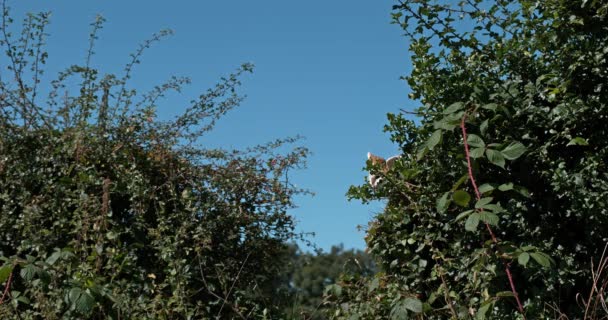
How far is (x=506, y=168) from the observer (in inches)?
150

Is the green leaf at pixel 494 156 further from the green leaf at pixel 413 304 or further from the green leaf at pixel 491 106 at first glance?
the green leaf at pixel 413 304

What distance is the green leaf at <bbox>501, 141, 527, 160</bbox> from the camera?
10.4 ft

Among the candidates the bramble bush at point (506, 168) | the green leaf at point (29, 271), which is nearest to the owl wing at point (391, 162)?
the bramble bush at point (506, 168)

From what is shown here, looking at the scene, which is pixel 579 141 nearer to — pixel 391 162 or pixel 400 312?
pixel 400 312

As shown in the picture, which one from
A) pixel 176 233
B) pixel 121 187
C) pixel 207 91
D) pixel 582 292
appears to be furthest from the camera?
pixel 207 91

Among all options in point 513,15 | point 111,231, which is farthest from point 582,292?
point 111,231

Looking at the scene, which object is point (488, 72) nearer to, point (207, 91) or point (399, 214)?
point (399, 214)

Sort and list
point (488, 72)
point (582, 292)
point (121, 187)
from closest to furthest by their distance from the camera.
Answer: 1. point (582, 292)
2. point (488, 72)
3. point (121, 187)

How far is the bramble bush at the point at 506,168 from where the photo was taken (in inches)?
137

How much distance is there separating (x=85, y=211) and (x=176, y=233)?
621 millimetres

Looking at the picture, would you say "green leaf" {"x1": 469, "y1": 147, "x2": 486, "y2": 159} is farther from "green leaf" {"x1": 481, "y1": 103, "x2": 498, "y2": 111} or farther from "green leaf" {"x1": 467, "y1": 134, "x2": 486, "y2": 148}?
"green leaf" {"x1": 481, "y1": 103, "x2": 498, "y2": 111}

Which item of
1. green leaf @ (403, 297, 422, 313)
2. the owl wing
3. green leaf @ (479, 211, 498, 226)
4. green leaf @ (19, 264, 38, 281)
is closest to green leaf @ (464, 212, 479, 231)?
green leaf @ (479, 211, 498, 226)

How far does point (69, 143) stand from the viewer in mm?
5516

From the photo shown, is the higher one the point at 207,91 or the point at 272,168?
the point at 207,91
